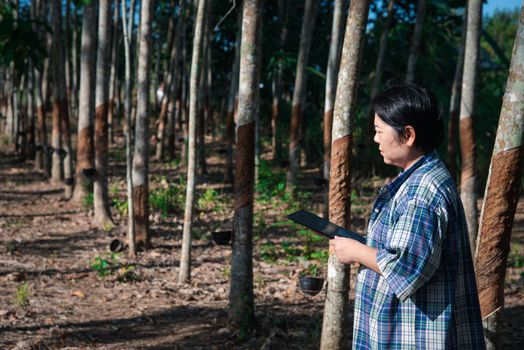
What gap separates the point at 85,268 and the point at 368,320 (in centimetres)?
555

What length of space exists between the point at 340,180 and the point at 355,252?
1732 mm

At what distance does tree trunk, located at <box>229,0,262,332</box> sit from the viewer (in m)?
5.02

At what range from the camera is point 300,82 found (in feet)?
38.2

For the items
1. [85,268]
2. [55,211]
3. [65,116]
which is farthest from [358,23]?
[65,116]

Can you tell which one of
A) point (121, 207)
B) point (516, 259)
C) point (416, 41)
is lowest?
point (516, 259)

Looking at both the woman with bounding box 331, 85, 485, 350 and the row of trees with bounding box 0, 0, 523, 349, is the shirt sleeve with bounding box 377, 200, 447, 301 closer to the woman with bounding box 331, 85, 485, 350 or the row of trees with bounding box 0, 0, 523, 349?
the woman with bounding box 331, 85, 485, 350

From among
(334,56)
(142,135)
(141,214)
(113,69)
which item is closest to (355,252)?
(142,135)

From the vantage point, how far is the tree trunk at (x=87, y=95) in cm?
909

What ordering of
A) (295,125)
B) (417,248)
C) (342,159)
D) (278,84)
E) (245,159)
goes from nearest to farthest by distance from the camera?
(417,248) < (342,159) < (245,159) < (295,125) < (278,84)

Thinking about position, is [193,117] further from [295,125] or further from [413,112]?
[295,125]

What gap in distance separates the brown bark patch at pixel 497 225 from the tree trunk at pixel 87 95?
22.8 feet

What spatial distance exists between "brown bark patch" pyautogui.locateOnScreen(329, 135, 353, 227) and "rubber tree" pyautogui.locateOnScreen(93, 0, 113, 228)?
5502 millimetres

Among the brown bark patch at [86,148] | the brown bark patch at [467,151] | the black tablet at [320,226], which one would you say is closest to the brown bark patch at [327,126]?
the brown bark patch at [467,151]

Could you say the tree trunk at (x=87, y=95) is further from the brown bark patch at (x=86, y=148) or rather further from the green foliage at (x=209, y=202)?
the green foliage at (x=209, y=202)
